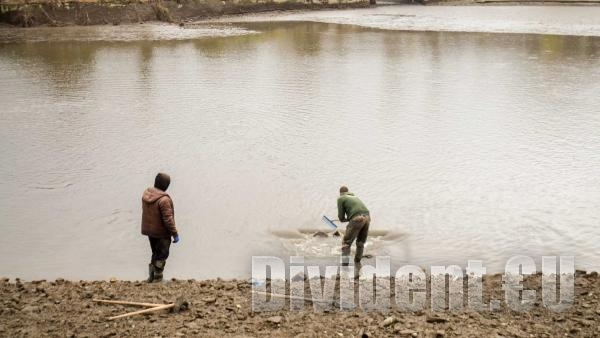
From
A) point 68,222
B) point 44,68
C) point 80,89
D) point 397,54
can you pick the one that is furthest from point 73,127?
point 397,54

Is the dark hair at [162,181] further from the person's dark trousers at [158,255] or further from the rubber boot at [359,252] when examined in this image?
the rubber boot at [359,252]

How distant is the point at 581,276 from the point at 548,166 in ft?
17.6

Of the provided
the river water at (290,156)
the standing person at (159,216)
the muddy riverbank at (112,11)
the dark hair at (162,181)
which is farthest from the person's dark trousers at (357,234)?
the muddy riverbank at (112,11)

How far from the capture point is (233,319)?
6797 millimetres

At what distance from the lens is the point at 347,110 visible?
17.7m

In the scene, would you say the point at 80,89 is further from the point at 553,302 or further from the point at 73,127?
the point at 553,302

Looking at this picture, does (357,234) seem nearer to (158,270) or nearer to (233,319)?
(233,319)

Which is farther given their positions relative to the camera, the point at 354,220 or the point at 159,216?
the point at 354,220

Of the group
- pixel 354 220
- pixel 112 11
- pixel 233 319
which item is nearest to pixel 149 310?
pixel 233 319

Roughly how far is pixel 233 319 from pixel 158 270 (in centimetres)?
154

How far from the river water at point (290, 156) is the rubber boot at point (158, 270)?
0.77 m

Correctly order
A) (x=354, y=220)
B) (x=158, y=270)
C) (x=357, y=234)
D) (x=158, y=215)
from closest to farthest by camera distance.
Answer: (x=158, y=215) < (x=158, y=270) < (x=354, y=220) < (x=357, y=234)

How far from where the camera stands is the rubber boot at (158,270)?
782 cm

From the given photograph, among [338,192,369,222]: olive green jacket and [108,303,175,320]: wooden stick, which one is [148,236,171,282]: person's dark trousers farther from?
[338,192,369,222]: olive green jacket
